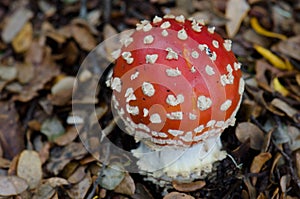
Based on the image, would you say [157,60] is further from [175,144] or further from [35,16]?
[35,16]

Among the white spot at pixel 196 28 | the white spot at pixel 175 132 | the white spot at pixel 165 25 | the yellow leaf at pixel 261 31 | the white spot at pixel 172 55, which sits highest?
the white spot at pixel 165 25

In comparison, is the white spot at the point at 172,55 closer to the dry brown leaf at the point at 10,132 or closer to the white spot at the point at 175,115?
the white spot at the point at 175,115

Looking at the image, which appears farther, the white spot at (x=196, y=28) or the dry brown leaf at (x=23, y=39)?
the dry brown leaf at (x=23, y=39)

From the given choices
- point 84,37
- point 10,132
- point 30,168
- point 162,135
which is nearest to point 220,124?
point 162,135

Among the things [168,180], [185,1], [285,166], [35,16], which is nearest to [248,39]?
[185,1]

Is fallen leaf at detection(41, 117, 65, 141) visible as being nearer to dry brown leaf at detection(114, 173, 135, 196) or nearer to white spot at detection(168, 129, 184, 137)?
dry brown leaf at detection(114, 173, 135, 196)

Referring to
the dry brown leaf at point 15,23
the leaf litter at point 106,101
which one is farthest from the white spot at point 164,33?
the dry brown leaf at point 15,23
